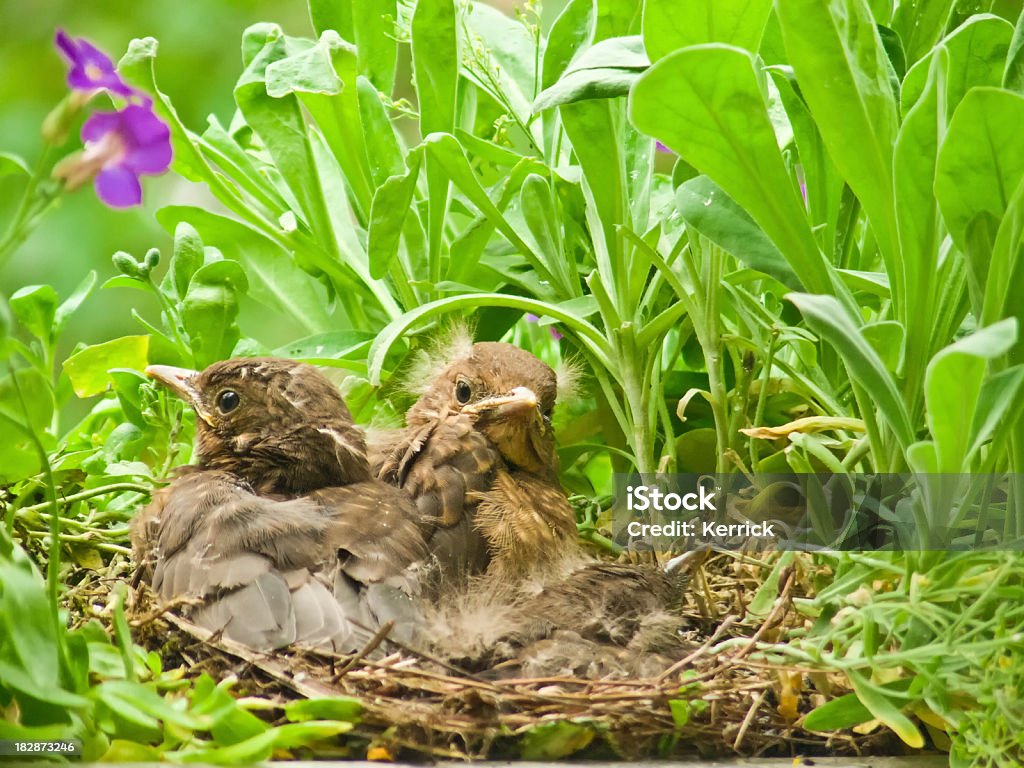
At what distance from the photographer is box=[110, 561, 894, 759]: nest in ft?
3.32

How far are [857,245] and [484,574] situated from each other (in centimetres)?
73

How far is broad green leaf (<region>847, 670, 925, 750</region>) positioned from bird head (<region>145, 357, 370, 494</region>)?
75cm

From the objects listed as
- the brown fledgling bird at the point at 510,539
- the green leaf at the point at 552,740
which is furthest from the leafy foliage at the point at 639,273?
the brown fledgling bird at the point at 510,539

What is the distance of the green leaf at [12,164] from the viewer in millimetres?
904

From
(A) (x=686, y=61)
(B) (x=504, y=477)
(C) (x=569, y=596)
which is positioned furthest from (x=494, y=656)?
(A) (x=686, y=61)

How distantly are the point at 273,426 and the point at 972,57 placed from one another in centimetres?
95

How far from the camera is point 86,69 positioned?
2.98 feet

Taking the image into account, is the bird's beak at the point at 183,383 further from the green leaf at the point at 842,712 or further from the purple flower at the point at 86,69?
the green leaf at the point at 842,712

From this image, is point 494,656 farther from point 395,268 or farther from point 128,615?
point 395,268

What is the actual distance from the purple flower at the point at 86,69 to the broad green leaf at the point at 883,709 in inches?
31.5

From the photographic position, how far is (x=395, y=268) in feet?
5.58

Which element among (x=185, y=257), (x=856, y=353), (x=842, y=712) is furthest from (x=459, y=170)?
(x=842, y=712)

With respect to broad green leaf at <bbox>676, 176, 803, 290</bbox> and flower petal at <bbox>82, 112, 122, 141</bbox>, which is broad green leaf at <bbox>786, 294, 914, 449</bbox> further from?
flower petal at <bbox>82, 112, 122, 141</bbox>

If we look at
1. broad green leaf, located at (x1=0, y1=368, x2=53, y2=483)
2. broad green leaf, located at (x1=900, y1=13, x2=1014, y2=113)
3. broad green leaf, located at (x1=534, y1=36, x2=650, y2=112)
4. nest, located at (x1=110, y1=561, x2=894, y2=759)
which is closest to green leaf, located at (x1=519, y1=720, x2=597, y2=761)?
nest, located at (x1=110, y1=561, x2=894, y2=759)
